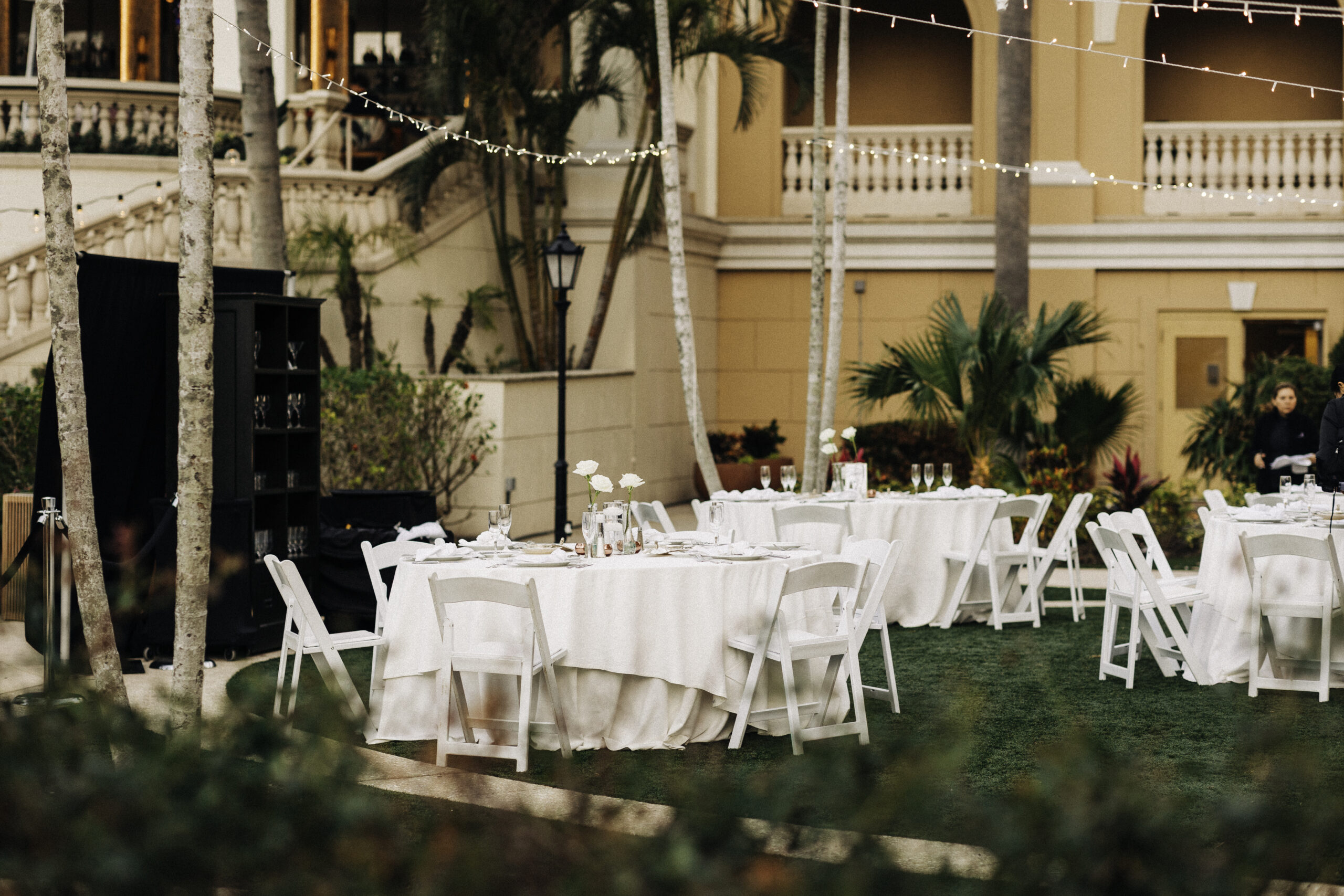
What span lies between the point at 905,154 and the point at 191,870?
54.4ft

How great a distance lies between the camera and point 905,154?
1747 centimetres

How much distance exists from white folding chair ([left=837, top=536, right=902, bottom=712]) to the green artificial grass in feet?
0.38

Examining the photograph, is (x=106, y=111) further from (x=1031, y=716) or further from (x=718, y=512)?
(x=1031, y=716)

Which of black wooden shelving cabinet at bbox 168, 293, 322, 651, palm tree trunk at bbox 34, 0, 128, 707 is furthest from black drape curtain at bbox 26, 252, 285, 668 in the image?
palm tree trunk at bbox 34, 0, 128, 707

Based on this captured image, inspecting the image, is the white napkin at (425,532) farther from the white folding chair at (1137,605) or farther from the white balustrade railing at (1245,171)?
the white balustrade railing at (1245,171)

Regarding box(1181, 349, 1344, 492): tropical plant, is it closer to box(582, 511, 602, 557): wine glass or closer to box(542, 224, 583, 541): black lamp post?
box(542, 224, 583, 541): black lamp post

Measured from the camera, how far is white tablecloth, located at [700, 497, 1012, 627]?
29.9 ft

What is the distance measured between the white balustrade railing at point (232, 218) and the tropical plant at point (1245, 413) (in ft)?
24.7

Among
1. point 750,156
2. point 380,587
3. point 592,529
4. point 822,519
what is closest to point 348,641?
point 380,587

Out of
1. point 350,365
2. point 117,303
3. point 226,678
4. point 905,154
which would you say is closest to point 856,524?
point 226,678

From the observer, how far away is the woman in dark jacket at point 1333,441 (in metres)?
8.35

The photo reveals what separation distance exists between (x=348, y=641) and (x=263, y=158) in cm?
579

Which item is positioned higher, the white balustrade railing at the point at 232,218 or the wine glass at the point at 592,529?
the white balustrade railing at the point at 232,218

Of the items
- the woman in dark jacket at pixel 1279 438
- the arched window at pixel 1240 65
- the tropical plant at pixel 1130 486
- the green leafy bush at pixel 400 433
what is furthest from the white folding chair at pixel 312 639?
the arched window at pixel 1240 65
